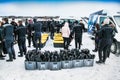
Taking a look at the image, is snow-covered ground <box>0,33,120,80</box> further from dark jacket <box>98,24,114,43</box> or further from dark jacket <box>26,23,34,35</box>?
dark jacket <box>26,23,34,35</box>

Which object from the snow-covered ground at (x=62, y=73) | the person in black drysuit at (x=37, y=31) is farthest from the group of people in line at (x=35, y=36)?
the snow-covered ground at (x=62, y=73)

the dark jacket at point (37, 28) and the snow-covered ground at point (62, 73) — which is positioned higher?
the dark jacket at point (37, 28)

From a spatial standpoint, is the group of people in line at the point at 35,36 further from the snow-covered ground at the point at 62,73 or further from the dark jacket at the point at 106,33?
the snow-covered ground at the point at 62,73

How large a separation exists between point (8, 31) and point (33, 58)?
1513 millimetres

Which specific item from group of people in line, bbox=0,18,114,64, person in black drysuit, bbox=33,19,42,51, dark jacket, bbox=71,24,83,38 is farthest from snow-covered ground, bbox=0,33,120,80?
dark jacket, bbox=71,24,83,38

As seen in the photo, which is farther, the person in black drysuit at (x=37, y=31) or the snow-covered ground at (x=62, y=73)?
the person in black drysuit at (x=37, y=31)

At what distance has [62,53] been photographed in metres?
8.34

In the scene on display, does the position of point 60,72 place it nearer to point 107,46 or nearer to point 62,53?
point 62,53

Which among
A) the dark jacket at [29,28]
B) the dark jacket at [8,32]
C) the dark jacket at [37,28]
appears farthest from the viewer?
the dark jacket at [29,28]

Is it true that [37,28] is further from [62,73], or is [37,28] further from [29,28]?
[62,73]

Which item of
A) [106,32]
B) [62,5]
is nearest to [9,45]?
[106,32]

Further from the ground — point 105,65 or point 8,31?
point 8,31

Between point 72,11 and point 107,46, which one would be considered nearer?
point 107,46

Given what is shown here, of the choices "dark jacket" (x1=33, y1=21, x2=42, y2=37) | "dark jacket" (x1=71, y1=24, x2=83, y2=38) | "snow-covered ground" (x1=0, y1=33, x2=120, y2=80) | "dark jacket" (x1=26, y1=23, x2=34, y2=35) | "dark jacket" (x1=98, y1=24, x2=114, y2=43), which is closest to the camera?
"snow-covered ground" (x1=0, y1=33, x2=120, y2=80)
